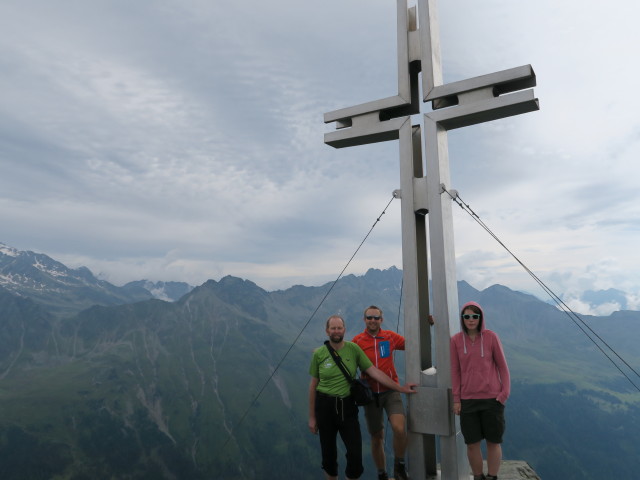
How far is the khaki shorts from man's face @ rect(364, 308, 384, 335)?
3.22 ft

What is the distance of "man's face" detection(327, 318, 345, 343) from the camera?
6.14 meters

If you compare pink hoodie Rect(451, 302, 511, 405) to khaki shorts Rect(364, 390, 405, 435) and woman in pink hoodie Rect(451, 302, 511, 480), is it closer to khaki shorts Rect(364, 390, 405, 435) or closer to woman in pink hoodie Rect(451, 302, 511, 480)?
woman in pink hoodie Rect(451, 302, 511, 480)

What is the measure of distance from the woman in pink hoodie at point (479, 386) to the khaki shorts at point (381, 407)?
1037 mm

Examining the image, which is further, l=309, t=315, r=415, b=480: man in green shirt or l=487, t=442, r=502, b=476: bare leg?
l=309, t=315, r=415, b=480: man in green shirt

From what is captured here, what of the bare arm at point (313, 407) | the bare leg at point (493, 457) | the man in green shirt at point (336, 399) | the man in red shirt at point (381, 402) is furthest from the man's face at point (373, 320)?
the bare leg at point (493, 457)

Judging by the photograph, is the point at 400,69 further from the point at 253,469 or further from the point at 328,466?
the point at 253,469

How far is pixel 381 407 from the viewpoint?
6812 mm

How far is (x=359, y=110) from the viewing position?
793 cm

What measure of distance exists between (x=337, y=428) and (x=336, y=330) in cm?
141

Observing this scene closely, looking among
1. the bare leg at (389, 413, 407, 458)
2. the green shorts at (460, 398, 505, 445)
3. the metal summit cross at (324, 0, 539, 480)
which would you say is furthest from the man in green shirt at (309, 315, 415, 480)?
the green shorts at (460, 398, 505, 445)

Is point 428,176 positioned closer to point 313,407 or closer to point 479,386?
point 479,386

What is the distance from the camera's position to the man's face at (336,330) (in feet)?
20.1

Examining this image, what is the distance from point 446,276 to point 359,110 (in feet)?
11.3

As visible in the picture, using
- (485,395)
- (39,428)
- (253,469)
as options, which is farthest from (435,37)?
(39,428)
